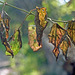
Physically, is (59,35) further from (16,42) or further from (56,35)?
(16,42)

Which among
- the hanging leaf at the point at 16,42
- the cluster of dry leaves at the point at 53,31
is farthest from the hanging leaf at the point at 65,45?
the hanging leaf at the point at 16,42

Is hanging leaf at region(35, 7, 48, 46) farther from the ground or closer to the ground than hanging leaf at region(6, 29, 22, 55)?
farther from the ground

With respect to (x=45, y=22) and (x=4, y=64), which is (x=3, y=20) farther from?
(x=4, y=64)

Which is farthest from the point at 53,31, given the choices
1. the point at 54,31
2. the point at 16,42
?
the point at 16,42

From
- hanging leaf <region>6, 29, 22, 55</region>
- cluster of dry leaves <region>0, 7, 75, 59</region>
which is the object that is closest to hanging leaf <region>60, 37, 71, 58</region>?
cluster of dry leaves <region>0, 7, 75, 59</region>

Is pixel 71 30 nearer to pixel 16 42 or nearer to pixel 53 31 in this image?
pixel 53 31

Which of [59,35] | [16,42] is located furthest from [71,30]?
[16,42]

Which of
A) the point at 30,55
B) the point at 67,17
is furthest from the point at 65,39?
the point at 30,55

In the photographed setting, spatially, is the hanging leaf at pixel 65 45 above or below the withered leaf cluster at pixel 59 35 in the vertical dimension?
below

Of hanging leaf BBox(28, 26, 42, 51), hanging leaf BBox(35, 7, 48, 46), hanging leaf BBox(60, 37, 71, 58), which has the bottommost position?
hanging leaf BBox(60, 37, 71, 58)

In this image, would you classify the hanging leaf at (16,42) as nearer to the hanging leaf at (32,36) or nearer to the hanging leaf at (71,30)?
the hanging leaf at (32,36)

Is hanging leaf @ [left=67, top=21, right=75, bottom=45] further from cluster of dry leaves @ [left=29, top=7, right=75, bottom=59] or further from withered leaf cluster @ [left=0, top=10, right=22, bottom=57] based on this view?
withered leaf cluster @ [left=0, top=10, right=22, bottom=57]
